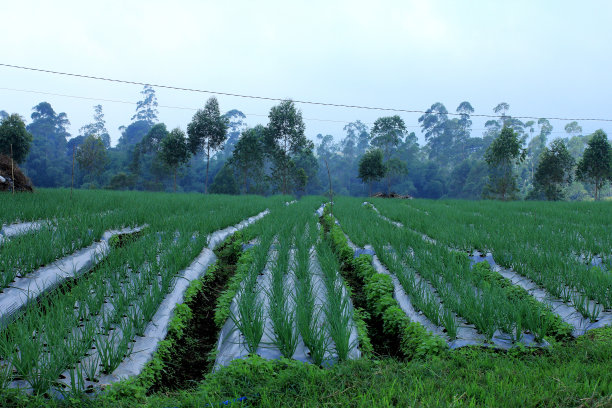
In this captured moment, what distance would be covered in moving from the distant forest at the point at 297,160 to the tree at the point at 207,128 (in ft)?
0.24

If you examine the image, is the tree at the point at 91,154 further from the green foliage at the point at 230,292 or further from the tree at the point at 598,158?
the tree at the point at 598,158

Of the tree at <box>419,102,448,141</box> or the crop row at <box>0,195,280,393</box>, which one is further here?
the tree at <box>419,102,448,141</box>

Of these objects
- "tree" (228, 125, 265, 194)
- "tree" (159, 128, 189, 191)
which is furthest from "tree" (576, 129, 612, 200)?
"tree" (159, 128, 189, 191)

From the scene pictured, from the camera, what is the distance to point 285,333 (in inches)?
87.7

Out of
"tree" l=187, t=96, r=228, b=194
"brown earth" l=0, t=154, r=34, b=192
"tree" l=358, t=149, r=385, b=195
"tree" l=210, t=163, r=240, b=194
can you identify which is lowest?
"tree" l=210, t=163, r=240, b=194

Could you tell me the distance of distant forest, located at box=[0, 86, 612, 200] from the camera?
25.2 meters

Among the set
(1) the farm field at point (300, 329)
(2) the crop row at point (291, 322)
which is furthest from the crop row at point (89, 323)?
(2) the crop row at point (291, 322)

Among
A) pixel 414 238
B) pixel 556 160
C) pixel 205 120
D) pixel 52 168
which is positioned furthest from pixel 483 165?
pixel 52 168

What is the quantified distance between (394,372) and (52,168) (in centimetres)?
4236

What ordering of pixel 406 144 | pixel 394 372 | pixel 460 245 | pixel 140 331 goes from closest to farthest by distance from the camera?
pixel 394 372
pixel 140 331
pixel 460 245
pixel 406 144

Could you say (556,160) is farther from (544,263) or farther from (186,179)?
(186,179)

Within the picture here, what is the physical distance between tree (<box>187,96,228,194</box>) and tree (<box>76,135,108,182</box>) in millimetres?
9740

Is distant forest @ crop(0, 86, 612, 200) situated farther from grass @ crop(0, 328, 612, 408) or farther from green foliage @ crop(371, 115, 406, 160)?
grass @ crop(0, 328, 612, 408)

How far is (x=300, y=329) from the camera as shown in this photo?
7.49ft
